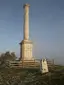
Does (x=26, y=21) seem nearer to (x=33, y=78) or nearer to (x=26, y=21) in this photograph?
(x=26, y=21)

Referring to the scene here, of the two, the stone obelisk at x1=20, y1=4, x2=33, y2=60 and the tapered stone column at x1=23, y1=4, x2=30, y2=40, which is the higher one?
the tapered stone column at x1=23, y1=4, x2=30, y2=40

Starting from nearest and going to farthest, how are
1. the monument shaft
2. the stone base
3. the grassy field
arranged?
the grassy field < the stone base < the monument shaft

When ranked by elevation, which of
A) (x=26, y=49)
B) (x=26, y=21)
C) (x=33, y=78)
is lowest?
(x=33, y=78)

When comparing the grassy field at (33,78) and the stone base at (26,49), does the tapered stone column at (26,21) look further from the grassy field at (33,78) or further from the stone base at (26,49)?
the grassy field at (33,78)

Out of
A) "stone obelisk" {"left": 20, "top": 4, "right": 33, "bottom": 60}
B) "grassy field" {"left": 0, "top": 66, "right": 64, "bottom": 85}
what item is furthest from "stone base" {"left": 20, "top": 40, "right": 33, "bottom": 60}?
"grassy field" {"left": 0, "top": 66, "right": 64, "bottom": 85}

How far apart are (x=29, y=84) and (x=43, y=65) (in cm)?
692

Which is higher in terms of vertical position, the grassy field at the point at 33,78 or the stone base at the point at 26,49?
the stone base at the point at 26,49

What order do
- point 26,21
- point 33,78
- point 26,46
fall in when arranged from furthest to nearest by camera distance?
point 26,21
point 26,46
point 33,78

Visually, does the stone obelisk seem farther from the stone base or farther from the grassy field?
the grassy field

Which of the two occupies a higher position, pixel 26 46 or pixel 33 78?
pixel 26 46

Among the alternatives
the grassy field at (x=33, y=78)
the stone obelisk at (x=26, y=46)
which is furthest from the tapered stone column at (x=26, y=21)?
the grassy field at (x=33, y=78)

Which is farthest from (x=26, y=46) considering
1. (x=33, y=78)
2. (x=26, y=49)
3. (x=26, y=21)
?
(x=33, y=78)

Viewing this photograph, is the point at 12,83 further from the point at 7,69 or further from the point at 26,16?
the point at 26,16

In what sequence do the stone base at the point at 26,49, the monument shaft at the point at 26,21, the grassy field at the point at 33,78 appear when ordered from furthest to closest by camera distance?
1. the monument shaft at the point at 26,21
2. the stone base at the point at 26,49
3. the grassy field at the point at 33,78
